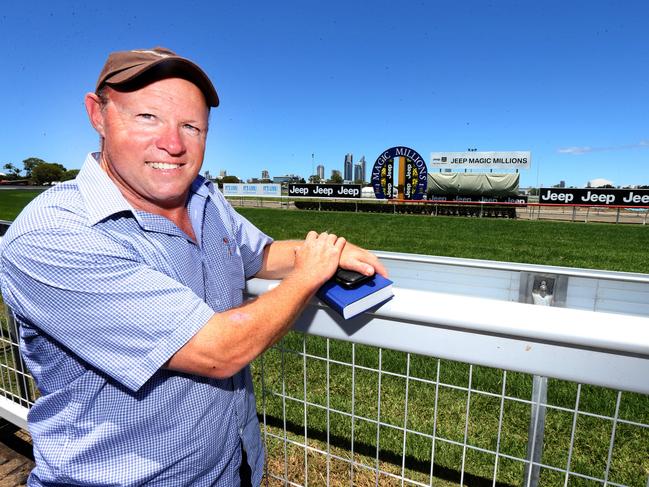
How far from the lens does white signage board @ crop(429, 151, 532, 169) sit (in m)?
31.4

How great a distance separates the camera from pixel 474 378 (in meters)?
3.26

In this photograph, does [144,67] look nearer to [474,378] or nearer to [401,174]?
[474,378]

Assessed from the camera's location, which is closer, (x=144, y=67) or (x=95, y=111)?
(x=144, y=67)

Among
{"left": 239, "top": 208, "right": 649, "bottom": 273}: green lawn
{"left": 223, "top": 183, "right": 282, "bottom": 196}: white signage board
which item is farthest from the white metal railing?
{"left": 223, "top": 183, "right": 282, "bottom": 196}: white signage board

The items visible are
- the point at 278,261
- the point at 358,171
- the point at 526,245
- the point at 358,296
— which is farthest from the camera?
the point at 358,171

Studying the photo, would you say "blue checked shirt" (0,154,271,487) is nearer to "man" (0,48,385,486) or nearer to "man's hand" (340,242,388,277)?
"man" (0,48,385,486)

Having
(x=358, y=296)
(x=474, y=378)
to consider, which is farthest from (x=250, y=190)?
(x=358, y=296)

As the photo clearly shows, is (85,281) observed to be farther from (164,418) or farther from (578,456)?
(578,456)

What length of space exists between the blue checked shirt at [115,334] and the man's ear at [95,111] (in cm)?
14

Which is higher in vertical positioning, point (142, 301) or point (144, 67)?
point (144, 67)

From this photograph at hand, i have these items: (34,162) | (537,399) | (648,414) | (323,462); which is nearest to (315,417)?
(323,462)

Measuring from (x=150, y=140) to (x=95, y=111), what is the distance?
21cm

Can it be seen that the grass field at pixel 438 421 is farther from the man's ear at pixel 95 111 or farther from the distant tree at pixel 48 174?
the distant tree at pixel 48 174

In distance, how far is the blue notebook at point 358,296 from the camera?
108cm
